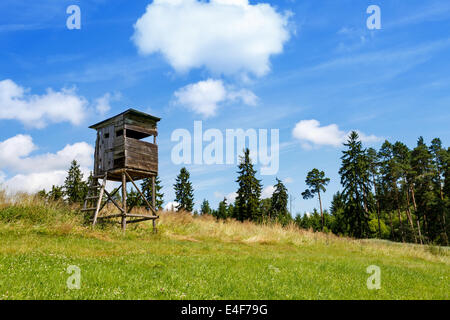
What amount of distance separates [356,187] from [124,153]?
163ft

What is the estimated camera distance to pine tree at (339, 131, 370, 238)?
58969mm

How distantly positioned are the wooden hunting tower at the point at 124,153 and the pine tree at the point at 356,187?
46019 millimetres

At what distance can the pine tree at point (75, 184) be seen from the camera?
58.0 meters

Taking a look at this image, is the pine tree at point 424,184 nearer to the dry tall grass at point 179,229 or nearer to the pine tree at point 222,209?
the dry tall grass at point 179,229

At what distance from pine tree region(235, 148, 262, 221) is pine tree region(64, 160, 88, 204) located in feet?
94.4

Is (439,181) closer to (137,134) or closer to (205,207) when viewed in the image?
(137,134)

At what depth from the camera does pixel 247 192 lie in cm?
6538

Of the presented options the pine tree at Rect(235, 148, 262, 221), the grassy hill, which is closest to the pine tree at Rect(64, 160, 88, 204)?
the pine tree at Rect(235, 148, 262, 221)

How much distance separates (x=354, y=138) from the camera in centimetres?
6425

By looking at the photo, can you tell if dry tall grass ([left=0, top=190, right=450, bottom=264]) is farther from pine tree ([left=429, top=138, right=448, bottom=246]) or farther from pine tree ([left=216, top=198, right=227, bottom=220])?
pine tree ([left=216, top=198, right=227, bottom=220])

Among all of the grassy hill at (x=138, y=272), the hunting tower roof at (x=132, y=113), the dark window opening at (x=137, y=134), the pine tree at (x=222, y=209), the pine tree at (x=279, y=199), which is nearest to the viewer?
the grassy hill at (x=138, y=272)

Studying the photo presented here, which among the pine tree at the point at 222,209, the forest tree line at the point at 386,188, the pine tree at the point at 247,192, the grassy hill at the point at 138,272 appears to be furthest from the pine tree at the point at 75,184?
the pine tree at the point at 222,209

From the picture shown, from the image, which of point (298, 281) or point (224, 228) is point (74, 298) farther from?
point (224, 228)
